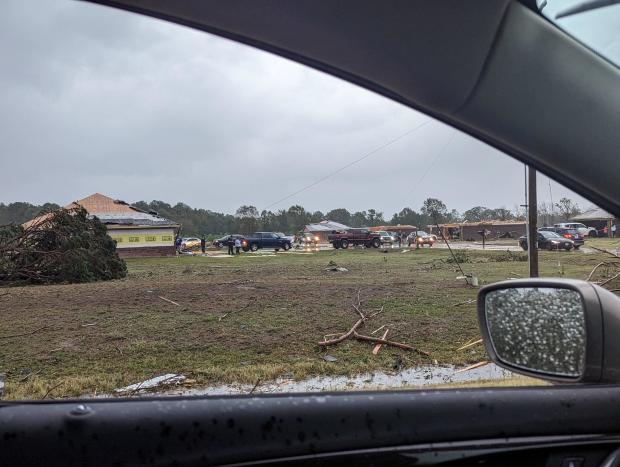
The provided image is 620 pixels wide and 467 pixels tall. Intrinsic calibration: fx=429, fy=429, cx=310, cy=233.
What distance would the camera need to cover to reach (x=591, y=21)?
3.96 feet

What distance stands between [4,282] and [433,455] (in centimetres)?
1166

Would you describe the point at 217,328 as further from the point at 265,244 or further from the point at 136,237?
the point at 265,244

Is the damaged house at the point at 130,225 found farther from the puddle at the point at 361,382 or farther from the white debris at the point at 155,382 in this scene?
the puddle at the point at 361,382

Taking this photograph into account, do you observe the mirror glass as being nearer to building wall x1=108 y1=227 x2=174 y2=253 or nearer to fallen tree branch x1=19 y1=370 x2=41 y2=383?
fallen tree branch x1=19 y1=370 x2=41 y2=383

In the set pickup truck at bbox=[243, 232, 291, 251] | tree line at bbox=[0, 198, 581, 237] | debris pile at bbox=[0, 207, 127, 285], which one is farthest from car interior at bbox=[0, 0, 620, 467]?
pickup truck at bbox=[243, 232, 291, 251]

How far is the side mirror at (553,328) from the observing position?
0.85 meters

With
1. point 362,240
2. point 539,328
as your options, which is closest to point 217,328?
point 539,328

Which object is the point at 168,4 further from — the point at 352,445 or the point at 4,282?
the point at 4,282

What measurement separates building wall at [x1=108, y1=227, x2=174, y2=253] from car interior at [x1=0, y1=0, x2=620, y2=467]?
9.35m

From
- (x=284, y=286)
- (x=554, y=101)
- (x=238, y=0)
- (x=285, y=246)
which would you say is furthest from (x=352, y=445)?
(x=285, y=246)

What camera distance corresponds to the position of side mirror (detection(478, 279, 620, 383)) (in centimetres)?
85

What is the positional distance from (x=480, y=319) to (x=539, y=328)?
0.51ft

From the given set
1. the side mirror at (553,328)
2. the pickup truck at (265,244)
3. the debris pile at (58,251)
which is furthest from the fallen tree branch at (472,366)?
the pickup truck at (265,244)

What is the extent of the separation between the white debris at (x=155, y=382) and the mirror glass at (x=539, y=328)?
3.25 meters
